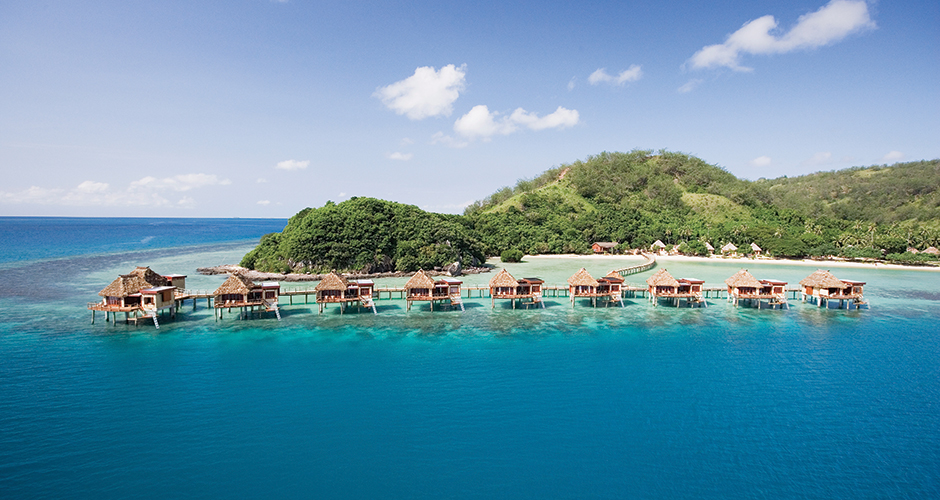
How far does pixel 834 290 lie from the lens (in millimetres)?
40688

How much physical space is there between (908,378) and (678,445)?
15607 millimetres

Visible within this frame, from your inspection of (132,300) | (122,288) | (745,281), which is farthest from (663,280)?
(122,288)

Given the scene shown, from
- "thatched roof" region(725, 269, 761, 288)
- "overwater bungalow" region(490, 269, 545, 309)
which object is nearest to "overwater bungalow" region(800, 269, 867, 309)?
"thatched roof" region(725, 269, 761, 288)

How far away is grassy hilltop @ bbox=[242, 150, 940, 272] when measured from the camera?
58.2m

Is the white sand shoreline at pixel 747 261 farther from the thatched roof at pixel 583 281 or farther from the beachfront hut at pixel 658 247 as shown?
the thatched roof at pixel 583 281

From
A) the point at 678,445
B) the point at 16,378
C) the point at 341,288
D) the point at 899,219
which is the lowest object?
the point at 678,445

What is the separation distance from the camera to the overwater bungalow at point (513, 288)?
127ft

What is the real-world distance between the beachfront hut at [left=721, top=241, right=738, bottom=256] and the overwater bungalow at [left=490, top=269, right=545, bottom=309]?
55.5m

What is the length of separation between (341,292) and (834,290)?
42.1 meters

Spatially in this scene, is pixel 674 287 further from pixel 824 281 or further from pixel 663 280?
pixel 824 281

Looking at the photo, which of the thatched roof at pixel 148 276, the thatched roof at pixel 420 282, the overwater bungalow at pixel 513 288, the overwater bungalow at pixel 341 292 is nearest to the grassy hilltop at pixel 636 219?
the overwater bungalow at pixel 341 292

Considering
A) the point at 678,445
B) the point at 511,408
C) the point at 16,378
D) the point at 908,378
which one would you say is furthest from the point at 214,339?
the point at 908,378

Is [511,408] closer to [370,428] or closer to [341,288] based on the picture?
[370,428]

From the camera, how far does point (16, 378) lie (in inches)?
850
